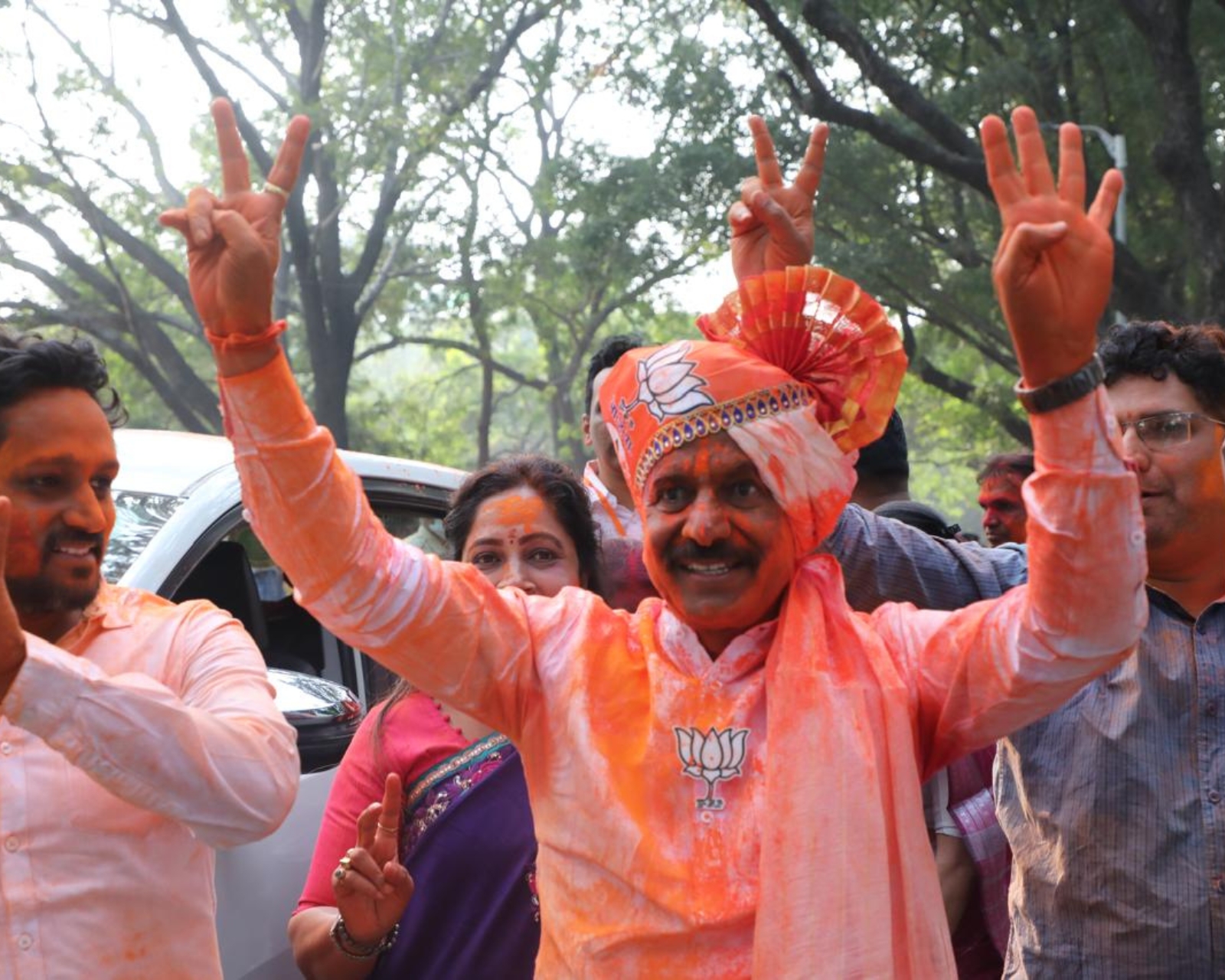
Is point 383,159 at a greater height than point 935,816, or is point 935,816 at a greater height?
point 383,159

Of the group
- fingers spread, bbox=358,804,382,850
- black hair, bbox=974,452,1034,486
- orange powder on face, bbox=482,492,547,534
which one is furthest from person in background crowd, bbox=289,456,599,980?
black hair, bbox=974,452,1034,486

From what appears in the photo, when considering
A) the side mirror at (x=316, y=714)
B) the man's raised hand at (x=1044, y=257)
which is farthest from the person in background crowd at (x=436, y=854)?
the man's raised hand at (x=1044, y=257)

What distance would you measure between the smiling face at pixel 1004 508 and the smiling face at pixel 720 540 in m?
A: 3.12

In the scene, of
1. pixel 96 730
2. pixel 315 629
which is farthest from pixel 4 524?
pixel 315 629

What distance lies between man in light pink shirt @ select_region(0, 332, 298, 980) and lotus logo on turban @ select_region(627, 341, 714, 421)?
75 cm

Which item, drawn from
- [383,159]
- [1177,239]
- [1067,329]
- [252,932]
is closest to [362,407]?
[383,159]

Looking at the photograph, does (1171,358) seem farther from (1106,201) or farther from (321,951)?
(321,951)

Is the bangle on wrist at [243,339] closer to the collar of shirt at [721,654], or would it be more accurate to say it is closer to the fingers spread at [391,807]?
the collar of shirt at [721,654]

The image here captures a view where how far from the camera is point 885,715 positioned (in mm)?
2219

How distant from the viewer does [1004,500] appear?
17.5 ft

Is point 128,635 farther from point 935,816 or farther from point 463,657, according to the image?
point 935,816

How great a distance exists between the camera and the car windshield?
3681mm

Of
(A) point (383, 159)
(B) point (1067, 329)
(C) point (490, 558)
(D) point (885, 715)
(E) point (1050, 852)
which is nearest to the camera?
(B) point (1067, 329)

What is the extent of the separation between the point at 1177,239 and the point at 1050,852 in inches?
603
